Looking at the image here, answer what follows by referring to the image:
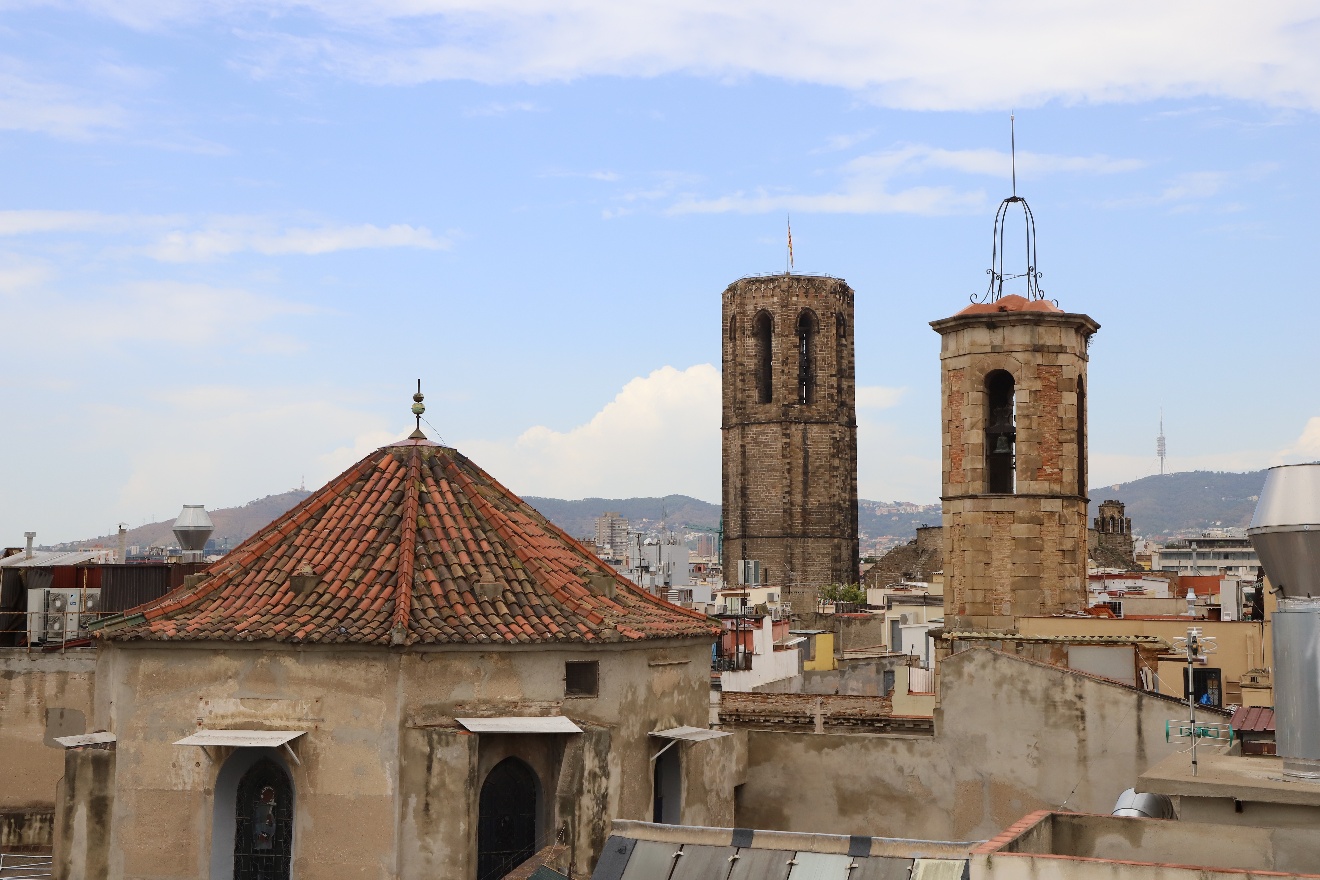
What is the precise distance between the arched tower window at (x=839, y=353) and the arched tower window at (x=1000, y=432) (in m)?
81.8

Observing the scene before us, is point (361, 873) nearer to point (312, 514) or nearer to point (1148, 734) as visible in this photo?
point (312, 514)

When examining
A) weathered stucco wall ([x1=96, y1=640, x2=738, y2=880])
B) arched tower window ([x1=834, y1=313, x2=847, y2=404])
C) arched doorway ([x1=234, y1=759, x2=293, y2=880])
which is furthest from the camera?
arched tower window ([x1=834, y1=313, x2=847, y2=404])

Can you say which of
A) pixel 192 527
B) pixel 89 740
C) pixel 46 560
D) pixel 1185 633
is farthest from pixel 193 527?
pixel 1185 633

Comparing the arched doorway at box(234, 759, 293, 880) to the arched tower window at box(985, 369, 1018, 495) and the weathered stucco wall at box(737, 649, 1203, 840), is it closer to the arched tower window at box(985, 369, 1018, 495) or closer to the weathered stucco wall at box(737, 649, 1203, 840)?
the weathered stucco wall at box(737, 649, 1203, 840)

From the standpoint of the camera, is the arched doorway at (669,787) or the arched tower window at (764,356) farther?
the arched tower window at (764,356)

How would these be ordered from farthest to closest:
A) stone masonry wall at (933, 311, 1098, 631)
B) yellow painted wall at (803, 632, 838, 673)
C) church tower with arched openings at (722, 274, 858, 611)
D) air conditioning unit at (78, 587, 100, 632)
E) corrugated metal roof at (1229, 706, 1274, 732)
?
1. church tower with arched openings at (722, 274, 858, 611)
2. yellow painted wall at (803, 632, 838, 673)
3. air conditioning unit at (78, 587, 100, 632)
4. stone masonry wall at (933, 311, 1098, 631)
5. corrugated metal roof at (1229, 706, 1274, 732)

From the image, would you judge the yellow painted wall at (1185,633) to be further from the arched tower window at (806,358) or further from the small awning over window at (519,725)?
the arched tower window at (806,358)

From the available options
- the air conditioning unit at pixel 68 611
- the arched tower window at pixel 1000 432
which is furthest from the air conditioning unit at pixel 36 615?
the arched tower window at pixel 1000 432

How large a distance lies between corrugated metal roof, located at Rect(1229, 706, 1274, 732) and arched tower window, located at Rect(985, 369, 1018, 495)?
11.3 metres

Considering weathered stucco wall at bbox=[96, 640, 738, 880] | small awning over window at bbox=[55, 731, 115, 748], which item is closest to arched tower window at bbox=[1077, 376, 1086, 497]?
weathered stucco wall at bbox=[96, 640, 738, 880]

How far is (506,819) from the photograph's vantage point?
18.8 meters

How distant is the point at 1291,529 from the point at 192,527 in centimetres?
2399

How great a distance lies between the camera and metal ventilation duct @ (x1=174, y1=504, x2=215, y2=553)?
1305 inches

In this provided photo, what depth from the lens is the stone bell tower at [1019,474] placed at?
28.4m
